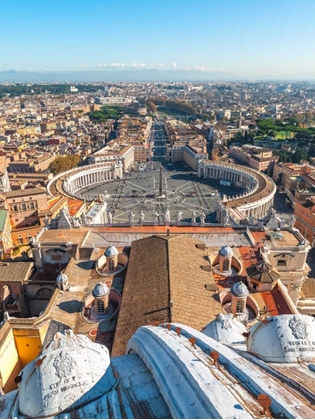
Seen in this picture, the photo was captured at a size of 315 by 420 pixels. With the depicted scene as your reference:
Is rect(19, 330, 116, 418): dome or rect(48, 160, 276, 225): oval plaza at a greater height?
rect(19, 330, 116, 418): dome

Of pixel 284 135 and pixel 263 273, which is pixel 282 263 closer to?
pixel 263 273

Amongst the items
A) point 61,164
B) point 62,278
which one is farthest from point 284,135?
point 62,278

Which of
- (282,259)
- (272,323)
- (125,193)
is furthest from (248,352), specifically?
(125,193)

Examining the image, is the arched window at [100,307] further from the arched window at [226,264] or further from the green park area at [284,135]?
the green park area at [284,135]

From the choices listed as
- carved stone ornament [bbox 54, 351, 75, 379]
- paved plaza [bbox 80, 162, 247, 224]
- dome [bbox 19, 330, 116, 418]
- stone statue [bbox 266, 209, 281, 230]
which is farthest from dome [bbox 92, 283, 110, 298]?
paved plaza [bbox 80, 162, 247, 224]

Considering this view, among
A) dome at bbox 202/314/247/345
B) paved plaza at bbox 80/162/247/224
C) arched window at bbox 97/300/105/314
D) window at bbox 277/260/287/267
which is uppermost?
dome at bbox 202/314/247/345

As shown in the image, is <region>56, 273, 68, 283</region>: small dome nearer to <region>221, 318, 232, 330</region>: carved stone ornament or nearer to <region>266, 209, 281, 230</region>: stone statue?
<region>221, 318, 232, 330</region>: carved stone ornament

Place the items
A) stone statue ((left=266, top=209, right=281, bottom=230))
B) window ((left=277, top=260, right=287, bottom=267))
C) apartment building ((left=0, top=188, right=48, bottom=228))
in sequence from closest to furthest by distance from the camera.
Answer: window ((left=277, top=260, right=287, bottom=267))
stone statue ((left=266, top=209, right=281, bottom=230))
apartment building ((left=0, top=188, right=48, bottom=228))
